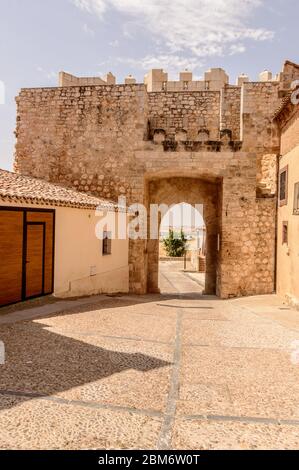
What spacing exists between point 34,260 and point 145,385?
6161 mm

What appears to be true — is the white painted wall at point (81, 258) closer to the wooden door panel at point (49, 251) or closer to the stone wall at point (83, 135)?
the wooden door panel at point (49, 251)

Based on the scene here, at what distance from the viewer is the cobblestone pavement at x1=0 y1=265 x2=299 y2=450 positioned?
3129 mm

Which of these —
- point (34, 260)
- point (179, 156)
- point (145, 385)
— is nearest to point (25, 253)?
point (34, 260)

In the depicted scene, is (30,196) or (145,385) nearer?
(145,385)

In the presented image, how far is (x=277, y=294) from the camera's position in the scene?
1269 centimetres

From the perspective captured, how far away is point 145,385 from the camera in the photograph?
165 inches

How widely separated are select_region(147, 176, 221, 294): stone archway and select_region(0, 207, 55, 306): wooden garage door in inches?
247

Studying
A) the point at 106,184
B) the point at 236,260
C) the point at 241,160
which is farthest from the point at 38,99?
the point at 236,260

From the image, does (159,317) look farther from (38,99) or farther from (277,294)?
(38,99)

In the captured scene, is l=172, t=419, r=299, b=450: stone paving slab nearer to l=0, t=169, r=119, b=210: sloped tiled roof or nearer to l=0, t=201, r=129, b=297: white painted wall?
l=0, t=169, r=119, b=210: sloped tiled roof

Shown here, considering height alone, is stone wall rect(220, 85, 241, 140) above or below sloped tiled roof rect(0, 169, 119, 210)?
above

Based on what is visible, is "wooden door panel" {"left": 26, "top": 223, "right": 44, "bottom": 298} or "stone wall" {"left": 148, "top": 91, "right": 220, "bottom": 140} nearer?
"wooden door panel" {"left": 26, "top": 223, "right": 44, "bottom": 298}

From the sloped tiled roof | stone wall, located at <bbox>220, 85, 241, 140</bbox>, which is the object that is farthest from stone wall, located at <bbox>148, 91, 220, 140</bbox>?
the sloped tiled roof

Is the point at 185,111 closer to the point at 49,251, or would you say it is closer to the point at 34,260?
the point at 49,251
